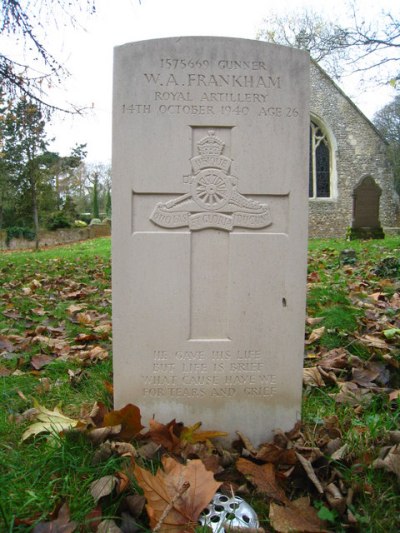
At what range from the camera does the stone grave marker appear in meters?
2.21

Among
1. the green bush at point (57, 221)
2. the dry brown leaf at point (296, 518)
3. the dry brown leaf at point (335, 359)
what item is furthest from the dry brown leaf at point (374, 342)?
the green bush at point (57, 221)

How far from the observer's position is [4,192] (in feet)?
83.1

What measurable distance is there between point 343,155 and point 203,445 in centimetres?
2114

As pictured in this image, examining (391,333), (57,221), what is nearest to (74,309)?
(391,333)

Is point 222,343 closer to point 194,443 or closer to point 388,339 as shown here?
point 194,443

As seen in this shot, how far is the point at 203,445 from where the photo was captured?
2.16m

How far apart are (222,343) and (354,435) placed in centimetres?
79

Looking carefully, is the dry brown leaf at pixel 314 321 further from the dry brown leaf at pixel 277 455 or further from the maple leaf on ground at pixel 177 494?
the maple leaf on ground at pixel 177 494

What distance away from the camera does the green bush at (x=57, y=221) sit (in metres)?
26.1

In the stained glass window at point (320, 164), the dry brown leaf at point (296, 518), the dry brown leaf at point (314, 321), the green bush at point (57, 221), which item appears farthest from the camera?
the green bush at point (57, 221)

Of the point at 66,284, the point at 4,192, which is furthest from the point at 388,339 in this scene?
the point at 4,192

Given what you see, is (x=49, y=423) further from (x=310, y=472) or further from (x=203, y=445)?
(x=310, y=472)

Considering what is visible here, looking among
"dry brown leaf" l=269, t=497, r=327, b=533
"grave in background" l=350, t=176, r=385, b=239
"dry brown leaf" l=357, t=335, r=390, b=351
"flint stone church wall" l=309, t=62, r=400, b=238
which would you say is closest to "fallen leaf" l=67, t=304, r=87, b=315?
Answer: "dry brown leaf" l=357, t=335, r=390, b=351

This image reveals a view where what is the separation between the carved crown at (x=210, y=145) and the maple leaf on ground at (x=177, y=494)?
1474mm
